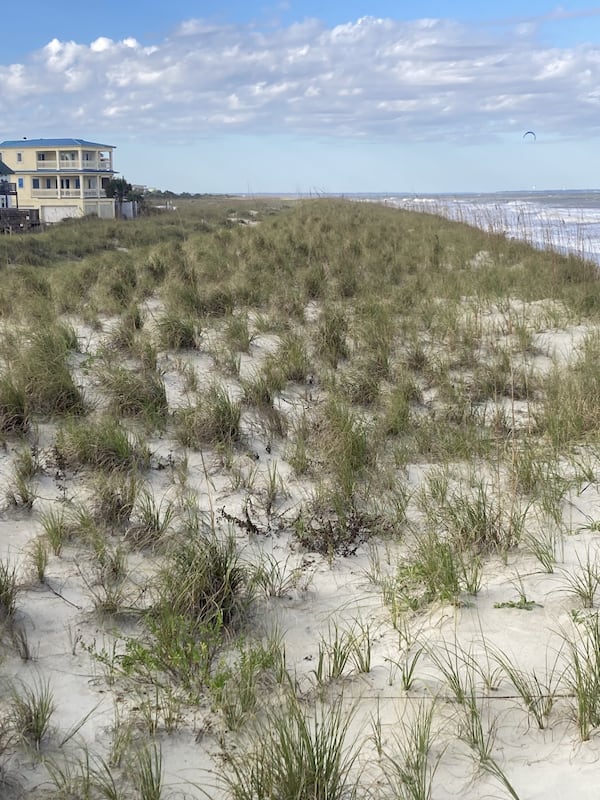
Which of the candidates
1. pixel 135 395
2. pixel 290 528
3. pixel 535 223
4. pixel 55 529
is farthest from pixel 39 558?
pixel 535 223

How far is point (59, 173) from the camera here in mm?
43344

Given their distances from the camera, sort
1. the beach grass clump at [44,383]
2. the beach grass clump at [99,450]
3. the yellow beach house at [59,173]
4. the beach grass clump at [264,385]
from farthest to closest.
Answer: the yellow beach house at [59,173]
the beach grass clump at [264,385]
the beach grass clump at [44,383]
the beach grass clump at [99,450]

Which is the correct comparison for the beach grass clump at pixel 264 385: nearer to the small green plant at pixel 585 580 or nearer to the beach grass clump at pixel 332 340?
the beach grass clump at pixel 332 340

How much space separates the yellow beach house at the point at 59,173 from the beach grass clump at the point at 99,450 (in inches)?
1594

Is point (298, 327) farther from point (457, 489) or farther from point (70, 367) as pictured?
point (457, 489)

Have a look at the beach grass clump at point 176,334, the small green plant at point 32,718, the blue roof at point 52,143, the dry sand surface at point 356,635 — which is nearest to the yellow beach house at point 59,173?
the blue roof at point 52,143

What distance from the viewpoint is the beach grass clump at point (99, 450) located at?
426cm

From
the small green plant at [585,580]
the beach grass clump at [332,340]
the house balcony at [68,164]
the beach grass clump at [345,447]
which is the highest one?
the house balcony at [68,164]

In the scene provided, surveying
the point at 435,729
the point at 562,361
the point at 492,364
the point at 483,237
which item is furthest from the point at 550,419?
the point at 483,237

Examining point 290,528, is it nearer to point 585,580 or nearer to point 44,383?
point 585,580

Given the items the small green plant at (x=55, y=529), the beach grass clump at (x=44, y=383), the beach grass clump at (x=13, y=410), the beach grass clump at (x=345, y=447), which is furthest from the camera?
the beach grass clump at (x=44, y=383)

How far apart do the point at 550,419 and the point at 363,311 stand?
10.8ft

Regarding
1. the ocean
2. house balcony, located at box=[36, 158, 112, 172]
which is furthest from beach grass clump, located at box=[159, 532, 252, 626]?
house balcony, located at box=[36, 158, 112, 172]

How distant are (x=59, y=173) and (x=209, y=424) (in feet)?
142
